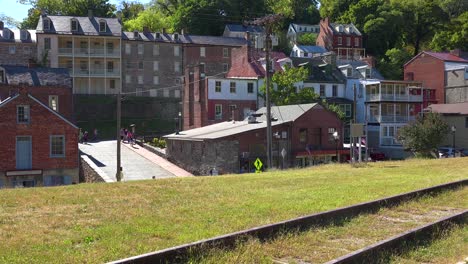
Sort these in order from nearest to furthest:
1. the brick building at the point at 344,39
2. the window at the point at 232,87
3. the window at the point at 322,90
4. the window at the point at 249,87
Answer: the window at the point at 232,87 < the window at the point at 249,87 < the window at the point at 322,90 < the brick building at the point at 344,39

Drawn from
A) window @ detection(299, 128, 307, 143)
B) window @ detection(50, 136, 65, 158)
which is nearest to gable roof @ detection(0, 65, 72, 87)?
window @ detection(50, 136, 65, 158)

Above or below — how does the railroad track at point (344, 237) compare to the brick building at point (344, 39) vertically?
below

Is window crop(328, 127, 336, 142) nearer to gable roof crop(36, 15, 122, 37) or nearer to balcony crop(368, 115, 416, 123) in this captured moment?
balcony crop(368, 115, 416, 123)

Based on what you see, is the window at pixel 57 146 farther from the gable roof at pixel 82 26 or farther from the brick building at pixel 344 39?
the brick building at pixel 344 39

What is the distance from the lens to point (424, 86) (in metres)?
71.9

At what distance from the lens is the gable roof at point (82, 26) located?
75.4 metres

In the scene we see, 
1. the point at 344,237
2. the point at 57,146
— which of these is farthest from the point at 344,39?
the point at 344,237

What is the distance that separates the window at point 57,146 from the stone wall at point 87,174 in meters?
2.56

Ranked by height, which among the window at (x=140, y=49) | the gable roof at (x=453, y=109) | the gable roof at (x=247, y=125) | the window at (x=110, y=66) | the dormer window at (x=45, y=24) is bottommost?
the gable roof at (x=247, y=125)

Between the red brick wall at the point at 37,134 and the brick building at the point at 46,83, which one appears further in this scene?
the brick building at the point at 46,83

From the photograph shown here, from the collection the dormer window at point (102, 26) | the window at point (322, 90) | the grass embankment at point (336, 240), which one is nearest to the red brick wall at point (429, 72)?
the window at point (322, 90)

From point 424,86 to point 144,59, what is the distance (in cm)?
3930

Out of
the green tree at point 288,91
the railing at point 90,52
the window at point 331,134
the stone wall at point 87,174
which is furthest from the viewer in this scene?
the railing at point 90,52

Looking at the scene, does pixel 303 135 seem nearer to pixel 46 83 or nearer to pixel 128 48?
pixel 46 83
